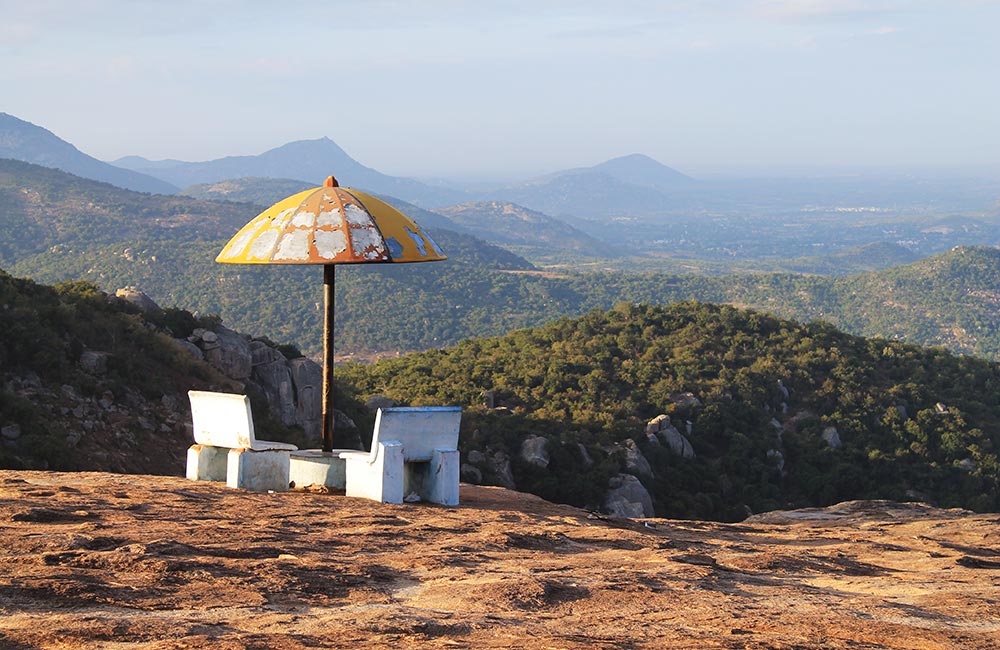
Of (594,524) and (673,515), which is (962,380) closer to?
(673,515)

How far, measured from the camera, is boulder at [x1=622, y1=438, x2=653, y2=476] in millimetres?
27703

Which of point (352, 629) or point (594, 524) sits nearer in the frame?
point (352, 629)

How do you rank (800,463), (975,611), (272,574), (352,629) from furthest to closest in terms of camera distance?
(800,463), (975,611), (272,574), (352,629)

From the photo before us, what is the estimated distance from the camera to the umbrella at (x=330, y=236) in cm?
1054

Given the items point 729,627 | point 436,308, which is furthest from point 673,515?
point 436,308

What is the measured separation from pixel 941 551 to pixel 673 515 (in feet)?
47.9

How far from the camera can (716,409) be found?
110 feet

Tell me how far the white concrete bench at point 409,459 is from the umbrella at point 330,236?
43.1 inches

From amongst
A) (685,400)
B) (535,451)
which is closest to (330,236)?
(535,451)

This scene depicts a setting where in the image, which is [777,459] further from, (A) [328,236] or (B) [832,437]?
(A) [328,236]

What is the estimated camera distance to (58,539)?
784 cm

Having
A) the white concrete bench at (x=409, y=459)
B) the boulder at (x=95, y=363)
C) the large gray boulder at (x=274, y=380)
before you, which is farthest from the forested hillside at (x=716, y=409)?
the white concrete bench at (x=409, y=459)

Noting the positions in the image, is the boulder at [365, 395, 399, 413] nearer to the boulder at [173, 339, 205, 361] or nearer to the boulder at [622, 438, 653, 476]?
the boulder at [173, 339, 205, 361]

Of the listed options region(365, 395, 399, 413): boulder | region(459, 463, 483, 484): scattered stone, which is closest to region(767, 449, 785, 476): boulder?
region(459, 463, 483, 484): scattered stone
